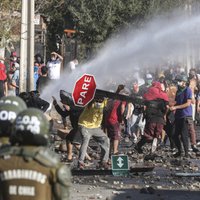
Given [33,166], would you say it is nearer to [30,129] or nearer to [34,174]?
[34,174]

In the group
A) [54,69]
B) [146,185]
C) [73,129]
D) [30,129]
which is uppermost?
[54,69]

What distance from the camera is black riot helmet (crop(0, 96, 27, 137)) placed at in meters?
5.61

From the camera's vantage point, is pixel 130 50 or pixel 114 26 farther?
pixel 114 26

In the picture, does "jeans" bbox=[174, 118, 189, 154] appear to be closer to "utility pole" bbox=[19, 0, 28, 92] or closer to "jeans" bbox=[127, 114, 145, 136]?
"utility pole" bbox=[19, 0, 28, 92]

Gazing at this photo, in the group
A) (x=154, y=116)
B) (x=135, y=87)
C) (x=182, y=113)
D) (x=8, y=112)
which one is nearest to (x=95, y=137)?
(x=154, y=116)

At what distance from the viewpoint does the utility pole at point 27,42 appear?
15906mm

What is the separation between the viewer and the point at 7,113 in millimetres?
5637

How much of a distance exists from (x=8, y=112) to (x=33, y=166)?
29.8 inches

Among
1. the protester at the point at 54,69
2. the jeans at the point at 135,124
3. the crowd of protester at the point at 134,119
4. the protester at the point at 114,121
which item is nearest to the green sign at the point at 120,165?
the crowd of protester at the point at 134,119

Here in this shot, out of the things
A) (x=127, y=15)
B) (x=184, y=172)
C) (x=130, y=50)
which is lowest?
(x=184, y=172)

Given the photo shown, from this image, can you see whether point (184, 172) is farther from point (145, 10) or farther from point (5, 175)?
point (145, 10)

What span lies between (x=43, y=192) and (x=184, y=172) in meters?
8.59

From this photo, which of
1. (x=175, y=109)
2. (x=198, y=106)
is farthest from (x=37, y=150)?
(x=198, y=106)

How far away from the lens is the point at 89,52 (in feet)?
123
